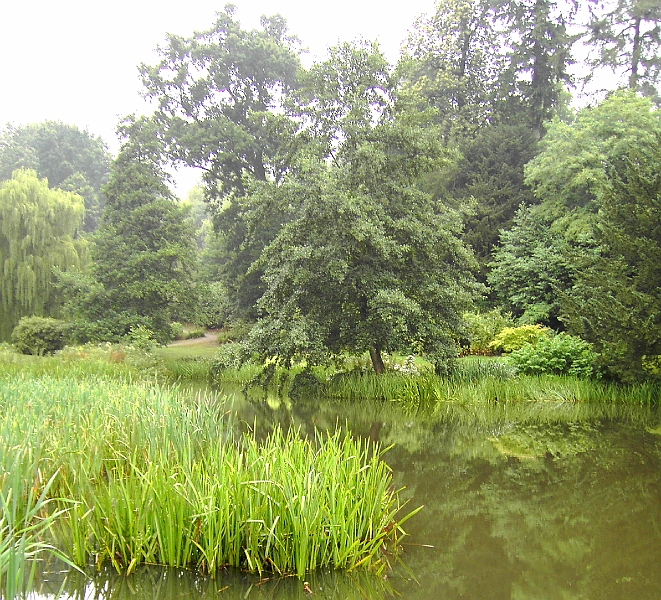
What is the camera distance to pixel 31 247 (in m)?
20.2

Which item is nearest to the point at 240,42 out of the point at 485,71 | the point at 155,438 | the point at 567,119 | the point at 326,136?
the point at 485,71

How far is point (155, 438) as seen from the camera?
530cm

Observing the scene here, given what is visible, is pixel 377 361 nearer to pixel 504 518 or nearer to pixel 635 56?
pixel 504 518

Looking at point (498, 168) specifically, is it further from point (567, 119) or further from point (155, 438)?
point (155, 438)

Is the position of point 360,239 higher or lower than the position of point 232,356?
higher

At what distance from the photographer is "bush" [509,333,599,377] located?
12.9m

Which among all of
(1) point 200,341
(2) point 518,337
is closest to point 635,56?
(2) point 518,337

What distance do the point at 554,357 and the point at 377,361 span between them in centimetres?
402

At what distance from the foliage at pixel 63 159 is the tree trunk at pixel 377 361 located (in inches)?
1215

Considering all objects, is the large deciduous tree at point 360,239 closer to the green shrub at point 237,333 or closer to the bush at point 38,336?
the green shrub at point 237,333

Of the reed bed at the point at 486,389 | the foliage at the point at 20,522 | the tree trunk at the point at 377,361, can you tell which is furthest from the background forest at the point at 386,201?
the foliage at the point at 20,522

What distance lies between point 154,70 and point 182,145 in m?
3.19

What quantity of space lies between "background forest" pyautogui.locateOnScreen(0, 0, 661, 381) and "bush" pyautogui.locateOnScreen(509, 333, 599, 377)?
0.26m

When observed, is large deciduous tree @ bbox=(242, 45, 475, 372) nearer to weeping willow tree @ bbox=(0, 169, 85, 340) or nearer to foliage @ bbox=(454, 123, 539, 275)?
foliage @ bbox=(454, 123, 539, 275)
